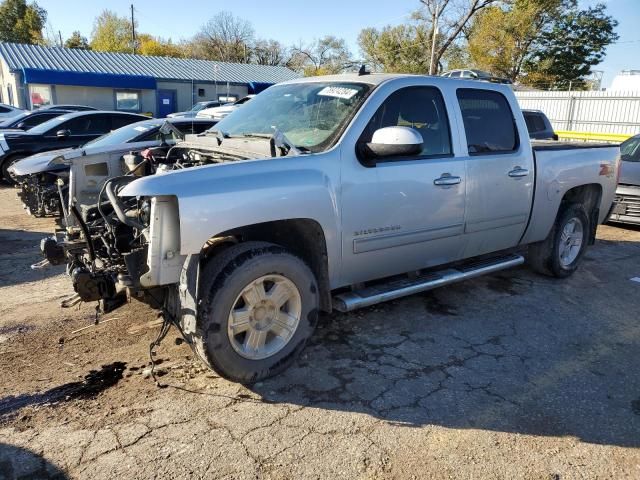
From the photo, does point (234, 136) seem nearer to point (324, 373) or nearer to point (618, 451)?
point (324, 373)

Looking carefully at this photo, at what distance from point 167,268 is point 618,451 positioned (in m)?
2.77

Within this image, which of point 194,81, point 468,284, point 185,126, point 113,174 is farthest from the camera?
point 194,81

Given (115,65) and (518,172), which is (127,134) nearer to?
(518,172)

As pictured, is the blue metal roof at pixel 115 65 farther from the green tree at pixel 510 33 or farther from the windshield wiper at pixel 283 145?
the windshield wiper at pixel 283 145

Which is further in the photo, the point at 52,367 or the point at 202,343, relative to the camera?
the point at 52,367

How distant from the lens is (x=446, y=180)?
14.1 ft

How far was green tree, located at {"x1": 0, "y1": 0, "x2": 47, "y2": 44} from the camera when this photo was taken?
58891mm

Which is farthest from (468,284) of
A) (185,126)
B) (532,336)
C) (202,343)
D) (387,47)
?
(387,47)

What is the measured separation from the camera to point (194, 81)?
36062 millimetres

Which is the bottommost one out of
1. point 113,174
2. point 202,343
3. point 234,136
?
point 202,343

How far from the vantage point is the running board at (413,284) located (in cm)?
394

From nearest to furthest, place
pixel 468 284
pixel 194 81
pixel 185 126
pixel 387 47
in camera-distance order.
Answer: pixel 468 284 → pixel 185 126 → pixel 194 81 → pixel 387 47

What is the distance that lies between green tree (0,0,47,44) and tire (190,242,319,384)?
6848 cm

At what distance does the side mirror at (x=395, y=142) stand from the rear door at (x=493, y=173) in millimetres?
1034
